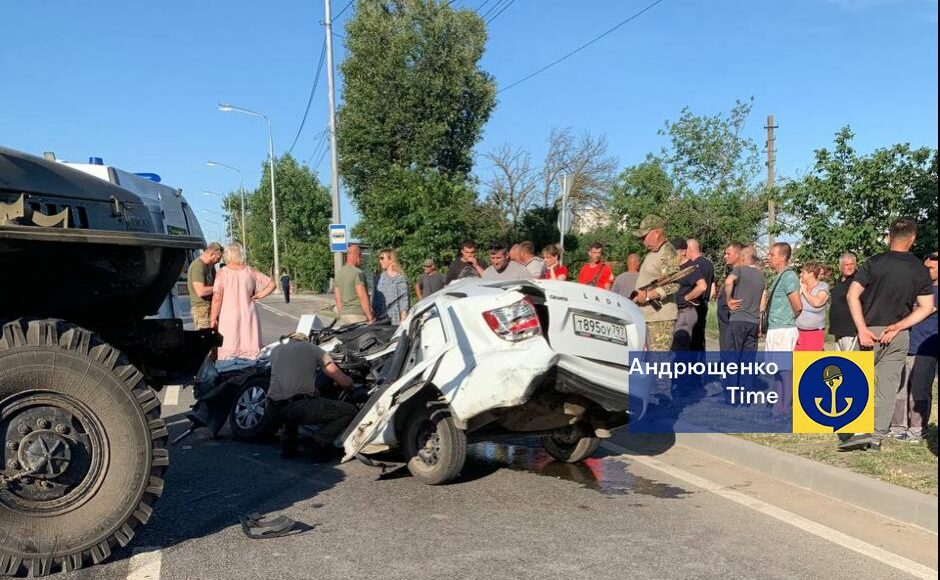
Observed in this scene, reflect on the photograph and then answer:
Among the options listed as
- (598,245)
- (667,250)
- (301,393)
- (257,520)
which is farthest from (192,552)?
(598,245)

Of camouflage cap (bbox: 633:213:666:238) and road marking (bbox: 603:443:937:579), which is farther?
camouflage cap (bbox: 633:213:666:238)

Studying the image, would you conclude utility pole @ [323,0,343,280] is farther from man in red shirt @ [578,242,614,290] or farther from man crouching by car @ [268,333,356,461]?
man crouching by car @ [268,333,356,461]

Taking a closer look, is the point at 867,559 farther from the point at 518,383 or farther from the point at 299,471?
the point at 299,471

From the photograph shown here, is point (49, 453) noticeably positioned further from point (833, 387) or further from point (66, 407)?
point (833, 387)

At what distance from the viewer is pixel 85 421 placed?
12.8ft

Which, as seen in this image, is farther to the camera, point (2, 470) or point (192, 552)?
point (192, 552)

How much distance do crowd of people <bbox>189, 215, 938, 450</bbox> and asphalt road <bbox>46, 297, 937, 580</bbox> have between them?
115 centimetres

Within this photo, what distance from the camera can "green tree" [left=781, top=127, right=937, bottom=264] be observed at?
13203 millimetres

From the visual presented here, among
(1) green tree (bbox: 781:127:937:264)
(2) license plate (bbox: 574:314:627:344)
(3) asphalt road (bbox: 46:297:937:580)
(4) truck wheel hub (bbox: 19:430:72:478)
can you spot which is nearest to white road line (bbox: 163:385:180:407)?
(3) asphalt road (bbox: 46:297:937:580)

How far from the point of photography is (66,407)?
3881 millimetres

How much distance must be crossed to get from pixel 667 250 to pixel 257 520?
198 inches

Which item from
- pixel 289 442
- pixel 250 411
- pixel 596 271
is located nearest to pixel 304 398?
pixel 289 442

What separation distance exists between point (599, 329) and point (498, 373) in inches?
30.4

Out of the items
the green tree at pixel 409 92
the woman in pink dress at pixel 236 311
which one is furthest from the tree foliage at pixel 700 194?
the woman in pink dress at pixel 236 311
